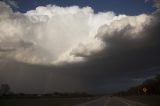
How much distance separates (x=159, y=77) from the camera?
7116 inches

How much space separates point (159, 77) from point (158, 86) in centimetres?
923

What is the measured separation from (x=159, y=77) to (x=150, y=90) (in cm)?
963

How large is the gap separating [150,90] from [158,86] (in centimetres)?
1182

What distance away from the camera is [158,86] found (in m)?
173

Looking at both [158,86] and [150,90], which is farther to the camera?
[150,90]

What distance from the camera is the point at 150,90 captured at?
184125 mm
